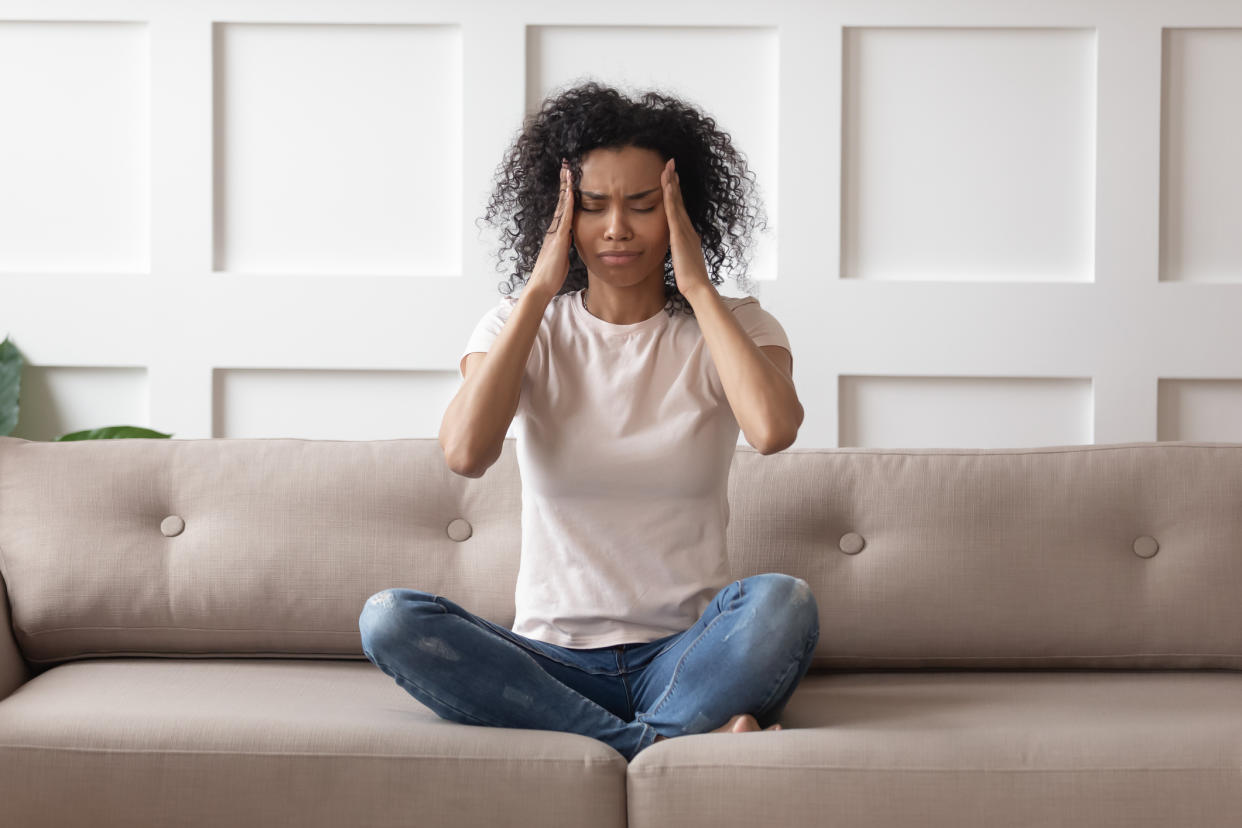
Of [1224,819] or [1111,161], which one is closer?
[1224,819]

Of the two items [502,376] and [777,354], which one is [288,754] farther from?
[777,354]

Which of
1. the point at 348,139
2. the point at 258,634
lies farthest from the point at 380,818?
the point at 348,139

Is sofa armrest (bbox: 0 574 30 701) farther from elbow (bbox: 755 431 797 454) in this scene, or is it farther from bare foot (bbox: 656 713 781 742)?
elbow (bbox: 755 431 797 454)

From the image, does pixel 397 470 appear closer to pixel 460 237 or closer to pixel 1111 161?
pixel 460 237

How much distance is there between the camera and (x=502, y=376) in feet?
4.84

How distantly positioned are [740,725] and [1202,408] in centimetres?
130

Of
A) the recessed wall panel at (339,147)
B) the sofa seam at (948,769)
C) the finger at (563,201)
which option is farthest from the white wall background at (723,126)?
the sofa seam at (948,769)

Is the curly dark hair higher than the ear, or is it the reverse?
the curly dark hair

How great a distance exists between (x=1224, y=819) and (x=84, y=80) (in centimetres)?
216

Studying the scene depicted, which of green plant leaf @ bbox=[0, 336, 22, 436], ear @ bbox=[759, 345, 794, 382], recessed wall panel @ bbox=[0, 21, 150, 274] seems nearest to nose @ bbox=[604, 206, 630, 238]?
ear @ bbox=[759, 345, 794, 382]

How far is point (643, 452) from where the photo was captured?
4.91ft

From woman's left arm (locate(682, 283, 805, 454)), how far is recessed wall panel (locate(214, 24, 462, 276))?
2.89ft

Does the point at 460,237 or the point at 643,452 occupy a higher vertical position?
the point at 460,237

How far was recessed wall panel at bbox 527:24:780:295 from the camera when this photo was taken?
2223mm
